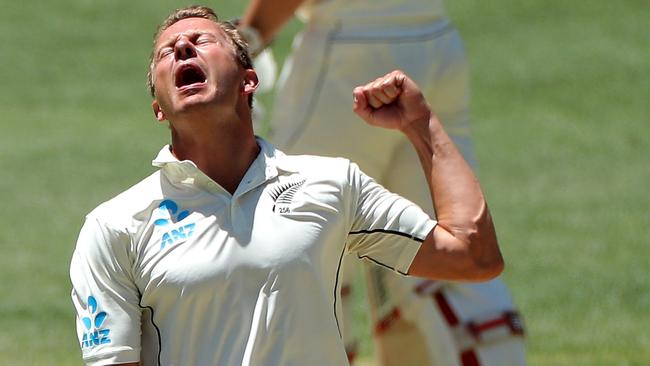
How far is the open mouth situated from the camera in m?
3.62

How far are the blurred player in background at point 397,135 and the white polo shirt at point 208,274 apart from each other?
1.86 metres

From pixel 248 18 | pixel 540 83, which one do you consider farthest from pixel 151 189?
pixel 540 83

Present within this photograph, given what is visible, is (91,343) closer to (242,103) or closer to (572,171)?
(242,103)

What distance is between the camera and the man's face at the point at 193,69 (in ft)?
11.8

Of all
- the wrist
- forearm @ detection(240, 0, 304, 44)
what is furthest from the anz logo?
forearm @ detection(240, 0, 304, 44)

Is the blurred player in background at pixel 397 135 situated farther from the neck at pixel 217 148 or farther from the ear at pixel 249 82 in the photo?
the neck at pixel 217 148

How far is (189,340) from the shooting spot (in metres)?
3.50

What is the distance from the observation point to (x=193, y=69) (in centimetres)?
364

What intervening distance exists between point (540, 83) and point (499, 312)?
6350mm

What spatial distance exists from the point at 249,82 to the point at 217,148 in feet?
0.69

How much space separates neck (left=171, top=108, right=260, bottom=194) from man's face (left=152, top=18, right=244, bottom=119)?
0.18 feet

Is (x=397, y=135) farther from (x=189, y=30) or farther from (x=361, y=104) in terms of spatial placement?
(x=189, y=30)

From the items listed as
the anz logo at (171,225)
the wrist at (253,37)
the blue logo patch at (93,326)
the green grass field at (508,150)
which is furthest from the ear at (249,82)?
the green grass field at (508,150)

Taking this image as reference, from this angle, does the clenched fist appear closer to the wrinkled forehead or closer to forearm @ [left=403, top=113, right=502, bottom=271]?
forearm @ [left=403, top=113, right=502, bottom=271]
